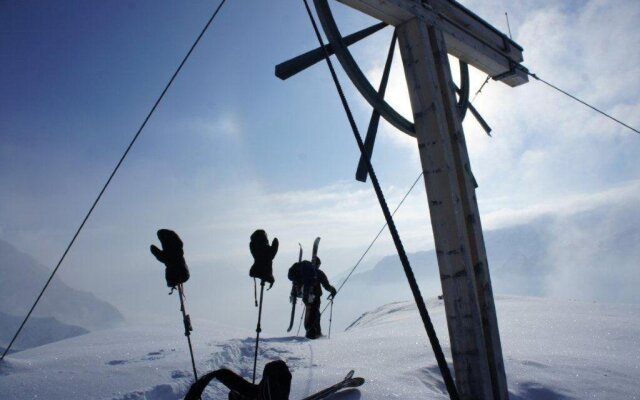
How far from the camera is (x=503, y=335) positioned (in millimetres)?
5465

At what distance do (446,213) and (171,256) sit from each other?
7.22 feet

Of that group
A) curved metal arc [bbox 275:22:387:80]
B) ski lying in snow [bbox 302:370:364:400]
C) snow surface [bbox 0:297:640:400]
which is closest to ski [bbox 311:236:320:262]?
snow surface [bbox 0:297:640:400]

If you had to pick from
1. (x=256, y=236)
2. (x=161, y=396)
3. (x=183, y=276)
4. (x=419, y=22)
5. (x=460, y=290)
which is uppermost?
(x=419, y=22)

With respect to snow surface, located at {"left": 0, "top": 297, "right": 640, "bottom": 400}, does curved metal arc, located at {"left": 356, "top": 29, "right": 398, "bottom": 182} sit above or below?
above

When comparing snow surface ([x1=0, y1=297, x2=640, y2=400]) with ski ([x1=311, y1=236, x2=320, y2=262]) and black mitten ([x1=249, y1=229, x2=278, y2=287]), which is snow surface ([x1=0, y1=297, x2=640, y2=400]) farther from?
ski ([x1=311, y1=236, x2=320, y2=262])

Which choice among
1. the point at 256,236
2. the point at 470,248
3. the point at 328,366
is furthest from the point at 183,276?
the point at 470,248

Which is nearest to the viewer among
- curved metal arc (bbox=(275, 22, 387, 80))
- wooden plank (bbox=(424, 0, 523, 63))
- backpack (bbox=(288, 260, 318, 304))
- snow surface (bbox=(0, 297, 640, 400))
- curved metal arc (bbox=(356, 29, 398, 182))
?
curved metal arc (bbox=(275, 22, 387, 80))

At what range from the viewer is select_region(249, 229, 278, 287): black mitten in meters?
3.07

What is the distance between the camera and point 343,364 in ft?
12.9

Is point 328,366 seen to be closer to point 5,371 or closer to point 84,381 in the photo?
point 84,381

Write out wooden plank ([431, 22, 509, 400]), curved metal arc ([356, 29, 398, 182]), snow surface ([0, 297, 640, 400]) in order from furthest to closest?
snow surface ([0, 297, 640, 400]) → curved metal arc ([356, 29, 398, 182]) → wooden plank ([431, 22, 509, 400])

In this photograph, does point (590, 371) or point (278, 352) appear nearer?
point (590, 371)

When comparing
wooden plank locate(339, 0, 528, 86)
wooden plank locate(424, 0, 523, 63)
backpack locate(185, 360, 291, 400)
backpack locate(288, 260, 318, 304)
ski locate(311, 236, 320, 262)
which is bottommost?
backpack locate(185, 360, 291, 400)

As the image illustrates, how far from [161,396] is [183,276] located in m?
1.10
